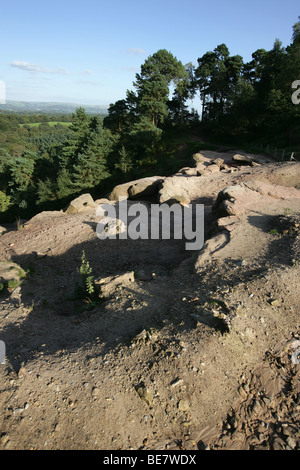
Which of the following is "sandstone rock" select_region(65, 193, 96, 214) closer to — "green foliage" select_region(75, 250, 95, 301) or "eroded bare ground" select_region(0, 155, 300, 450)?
"eroded bare ground" select_region(0, 155, 300, 450)

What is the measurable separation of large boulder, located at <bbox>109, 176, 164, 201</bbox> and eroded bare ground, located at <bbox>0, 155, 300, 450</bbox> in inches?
333

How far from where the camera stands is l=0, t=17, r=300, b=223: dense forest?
84.4ft

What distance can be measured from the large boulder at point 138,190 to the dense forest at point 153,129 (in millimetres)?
8963

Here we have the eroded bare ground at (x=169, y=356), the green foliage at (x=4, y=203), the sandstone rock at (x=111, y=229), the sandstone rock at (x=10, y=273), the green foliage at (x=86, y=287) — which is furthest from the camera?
the green foliage at (x=4, y=203)

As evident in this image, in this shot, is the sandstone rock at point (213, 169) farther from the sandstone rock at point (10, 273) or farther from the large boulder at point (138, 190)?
the sandstone rock at point (10, 273)

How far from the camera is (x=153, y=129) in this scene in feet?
89.5

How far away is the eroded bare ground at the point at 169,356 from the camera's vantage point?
376 centimetres

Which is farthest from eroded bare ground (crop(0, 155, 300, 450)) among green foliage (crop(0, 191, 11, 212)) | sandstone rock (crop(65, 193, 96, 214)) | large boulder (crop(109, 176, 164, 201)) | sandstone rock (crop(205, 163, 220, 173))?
green foliage (crop(0, 191, 11, 212))

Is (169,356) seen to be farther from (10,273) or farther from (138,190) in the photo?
(138,190)

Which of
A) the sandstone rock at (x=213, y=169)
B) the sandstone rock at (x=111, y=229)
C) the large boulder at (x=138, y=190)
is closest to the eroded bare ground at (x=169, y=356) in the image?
the sandstone rock at (x=111, y=229)

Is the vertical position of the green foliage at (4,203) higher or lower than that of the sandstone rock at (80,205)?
lower

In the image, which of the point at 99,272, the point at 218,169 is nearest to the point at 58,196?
the point at 218,169

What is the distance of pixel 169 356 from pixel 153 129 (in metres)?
26.5
